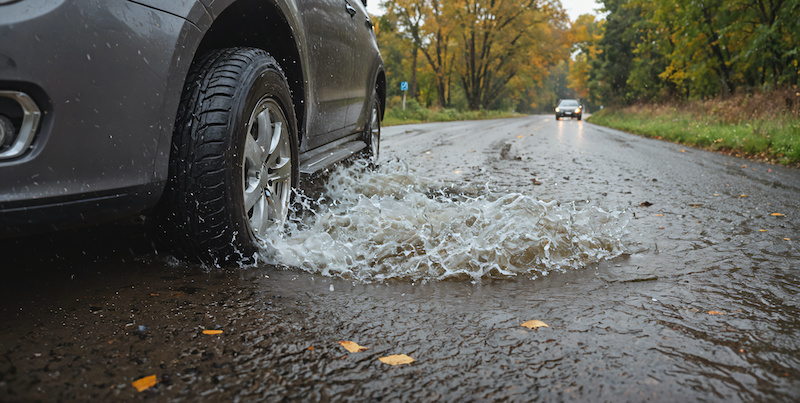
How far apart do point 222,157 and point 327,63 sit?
1.60m

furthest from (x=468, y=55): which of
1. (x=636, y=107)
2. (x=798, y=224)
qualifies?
(x=798, y=224)

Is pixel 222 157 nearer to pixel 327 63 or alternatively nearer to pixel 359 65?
pixel 327 63

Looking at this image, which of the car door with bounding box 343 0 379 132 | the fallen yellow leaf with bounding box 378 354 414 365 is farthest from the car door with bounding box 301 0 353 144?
the fallen yellow leaf with bounding box 378 354 414 365

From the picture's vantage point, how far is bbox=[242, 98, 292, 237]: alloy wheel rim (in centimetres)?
256

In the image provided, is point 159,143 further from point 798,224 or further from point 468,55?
point 468,55

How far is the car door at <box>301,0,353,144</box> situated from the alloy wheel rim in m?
0.54

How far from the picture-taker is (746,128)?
11625mm

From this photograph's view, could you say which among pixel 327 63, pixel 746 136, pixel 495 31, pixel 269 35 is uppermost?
pixel 495 31

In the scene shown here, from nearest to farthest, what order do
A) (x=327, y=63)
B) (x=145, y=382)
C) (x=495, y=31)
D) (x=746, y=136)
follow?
(x=145, y=382)
(x=327, y=63)
(x=746, y=136)
(x=495, y=31)

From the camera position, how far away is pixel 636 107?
29.6 m

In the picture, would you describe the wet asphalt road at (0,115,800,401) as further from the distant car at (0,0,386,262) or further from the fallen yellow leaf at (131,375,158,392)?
the distant car at (0,0,386,262)

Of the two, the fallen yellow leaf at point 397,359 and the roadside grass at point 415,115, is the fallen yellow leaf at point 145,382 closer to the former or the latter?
the fallen yellow leaf at point 397,359

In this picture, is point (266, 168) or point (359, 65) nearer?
point (266, 168)

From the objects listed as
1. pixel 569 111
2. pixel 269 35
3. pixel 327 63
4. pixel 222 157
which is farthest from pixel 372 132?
pixel 569 111
